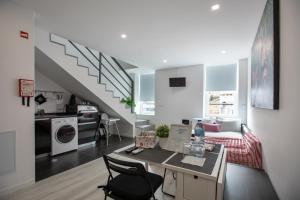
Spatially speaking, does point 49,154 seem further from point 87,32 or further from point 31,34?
point 87,32

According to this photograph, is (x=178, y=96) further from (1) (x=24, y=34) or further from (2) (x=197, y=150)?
(1) (x=24, y=34)

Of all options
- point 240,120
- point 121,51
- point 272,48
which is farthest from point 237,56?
point 121,51

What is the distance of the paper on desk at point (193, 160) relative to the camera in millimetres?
1435

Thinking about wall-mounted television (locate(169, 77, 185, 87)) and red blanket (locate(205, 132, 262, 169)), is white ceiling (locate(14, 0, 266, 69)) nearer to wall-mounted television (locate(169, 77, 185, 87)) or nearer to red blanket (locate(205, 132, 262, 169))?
wall-mounted television (locate(169, 77, 185, 87))

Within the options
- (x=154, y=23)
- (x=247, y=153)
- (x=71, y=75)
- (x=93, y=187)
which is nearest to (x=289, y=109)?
(x=247, y=153)

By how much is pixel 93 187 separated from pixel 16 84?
181 cm

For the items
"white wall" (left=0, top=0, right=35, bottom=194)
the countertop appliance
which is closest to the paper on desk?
"white wall" (left=0, top=0, right=35, bottom=194)

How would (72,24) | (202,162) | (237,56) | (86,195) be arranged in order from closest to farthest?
(202,162) → (86,195) → (72,24) → (237,56)

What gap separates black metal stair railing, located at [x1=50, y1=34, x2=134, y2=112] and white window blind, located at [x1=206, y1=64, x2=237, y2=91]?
289 centimetres

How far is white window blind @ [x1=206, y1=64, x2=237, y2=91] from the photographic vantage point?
5.40m

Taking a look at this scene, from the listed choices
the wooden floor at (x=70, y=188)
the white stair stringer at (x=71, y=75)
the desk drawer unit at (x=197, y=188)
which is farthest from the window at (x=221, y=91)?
the desk drawer unit at (x=197, y=188)

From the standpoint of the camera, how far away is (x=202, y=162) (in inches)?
57.4

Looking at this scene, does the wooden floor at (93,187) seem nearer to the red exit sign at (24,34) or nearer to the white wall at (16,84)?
the white wall at (16,84)

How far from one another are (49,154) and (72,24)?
2.80m
